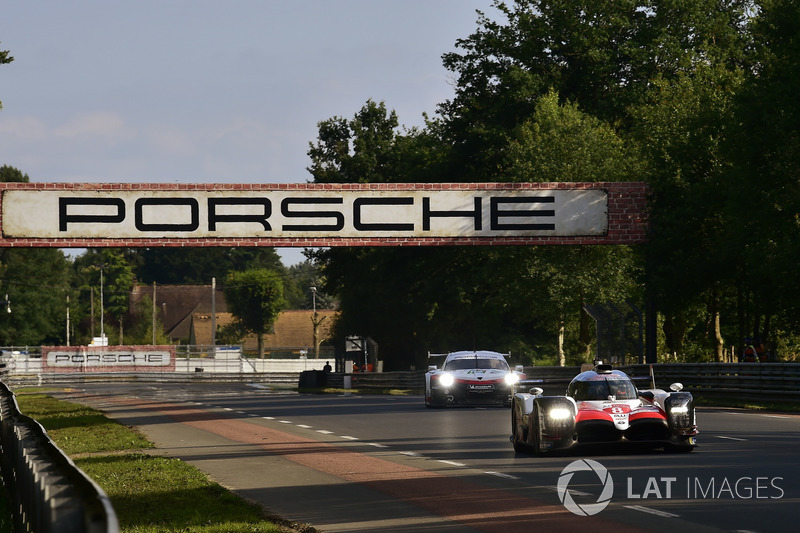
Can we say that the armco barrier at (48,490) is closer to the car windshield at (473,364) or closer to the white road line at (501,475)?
the white road line at (501,475)

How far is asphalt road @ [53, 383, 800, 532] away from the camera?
10.7 m

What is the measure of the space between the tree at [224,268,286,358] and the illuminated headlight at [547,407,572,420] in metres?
123

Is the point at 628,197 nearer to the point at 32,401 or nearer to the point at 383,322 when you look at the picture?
the point at 32,401

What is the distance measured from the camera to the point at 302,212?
32.8 meters

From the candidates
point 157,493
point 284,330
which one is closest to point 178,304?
point 284,330

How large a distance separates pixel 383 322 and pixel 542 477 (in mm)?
60433

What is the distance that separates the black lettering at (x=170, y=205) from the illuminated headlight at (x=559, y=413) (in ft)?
59.8

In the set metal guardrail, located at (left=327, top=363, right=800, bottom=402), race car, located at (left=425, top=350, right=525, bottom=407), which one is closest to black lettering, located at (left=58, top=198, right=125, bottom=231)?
race car, located at (left=425, top=350, right=525, bottom=407)

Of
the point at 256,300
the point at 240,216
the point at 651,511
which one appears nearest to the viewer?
the point at 651,511

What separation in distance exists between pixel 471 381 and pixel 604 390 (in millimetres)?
13245

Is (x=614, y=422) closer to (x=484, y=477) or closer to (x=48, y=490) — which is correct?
(x=484, y=477)

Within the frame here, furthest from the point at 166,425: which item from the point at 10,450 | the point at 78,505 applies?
the point at 78,505

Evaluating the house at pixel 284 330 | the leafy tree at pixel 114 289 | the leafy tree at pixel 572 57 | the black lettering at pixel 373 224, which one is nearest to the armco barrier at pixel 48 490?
the black lettering at pixel 373 224

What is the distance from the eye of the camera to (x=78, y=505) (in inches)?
221
